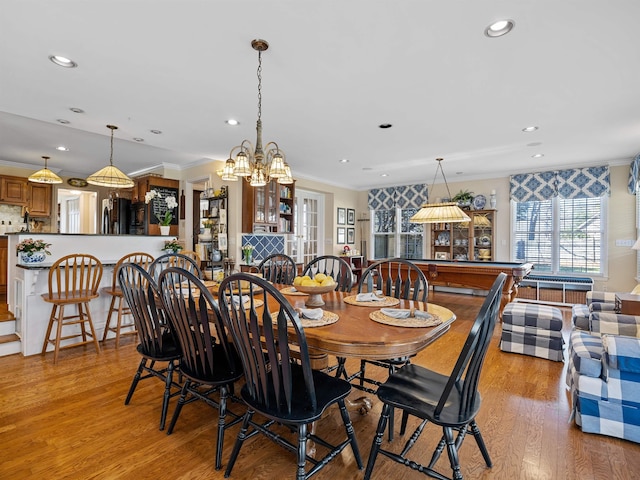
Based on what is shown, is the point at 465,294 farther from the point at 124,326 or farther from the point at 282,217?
Result: the point at 124,326

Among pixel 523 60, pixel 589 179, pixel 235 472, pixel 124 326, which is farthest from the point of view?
pixel 589 179

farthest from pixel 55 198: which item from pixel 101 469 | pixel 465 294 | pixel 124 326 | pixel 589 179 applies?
pixel 589 179

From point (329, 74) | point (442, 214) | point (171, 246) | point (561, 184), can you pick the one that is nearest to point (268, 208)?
point (171, 246)

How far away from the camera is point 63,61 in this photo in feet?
8.16

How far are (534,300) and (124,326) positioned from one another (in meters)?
6.53

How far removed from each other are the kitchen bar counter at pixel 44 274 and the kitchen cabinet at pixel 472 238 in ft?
18.1

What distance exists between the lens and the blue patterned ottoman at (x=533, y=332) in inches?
126

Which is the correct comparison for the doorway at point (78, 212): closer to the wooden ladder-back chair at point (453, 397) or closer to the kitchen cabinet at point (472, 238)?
the kitchen cabinet at point (472, 238)

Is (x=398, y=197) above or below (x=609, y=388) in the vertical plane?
above

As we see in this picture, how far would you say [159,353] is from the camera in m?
A: 2.15

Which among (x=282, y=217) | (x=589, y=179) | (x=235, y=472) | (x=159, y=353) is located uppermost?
(x=589, y=179)

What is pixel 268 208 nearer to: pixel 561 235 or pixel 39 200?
pixel 39 200

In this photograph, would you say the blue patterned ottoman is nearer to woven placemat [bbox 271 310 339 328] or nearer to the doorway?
woven placemat [bbox 271 310 339 328]

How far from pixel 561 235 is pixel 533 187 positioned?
3.33ft
